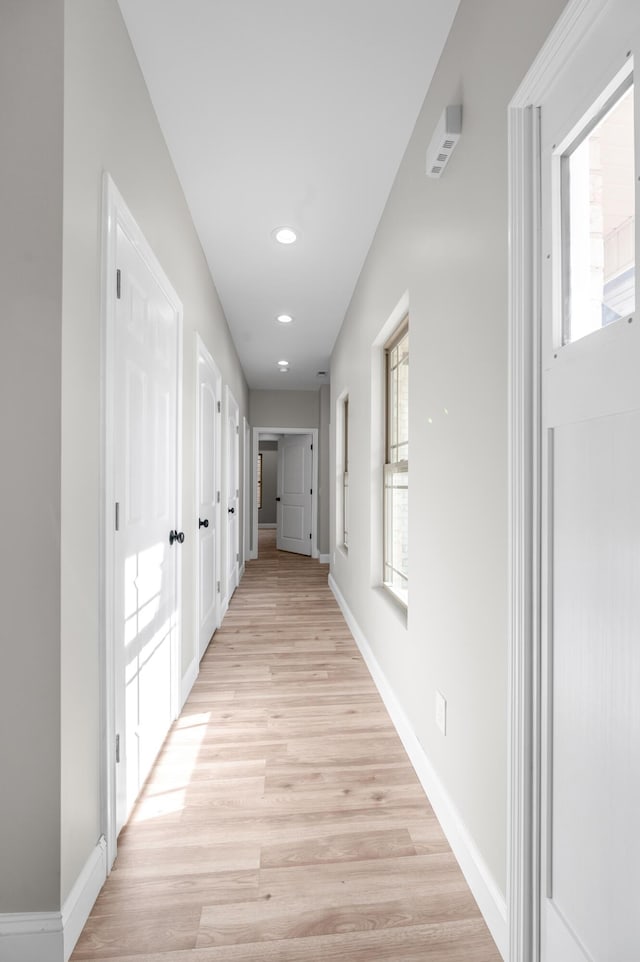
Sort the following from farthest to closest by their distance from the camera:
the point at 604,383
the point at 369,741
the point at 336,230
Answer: the point at 336,230, the point at 369,741, the point at 604,383

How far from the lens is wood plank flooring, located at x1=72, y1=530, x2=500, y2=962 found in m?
1.17

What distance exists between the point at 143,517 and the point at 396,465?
4.72 ft

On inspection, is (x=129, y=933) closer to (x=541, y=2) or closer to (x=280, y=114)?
(x=541, y=2)

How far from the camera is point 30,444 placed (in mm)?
1067

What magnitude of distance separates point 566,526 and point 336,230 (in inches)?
97.0

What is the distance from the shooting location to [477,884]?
128 cm

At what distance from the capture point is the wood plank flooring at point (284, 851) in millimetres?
1166

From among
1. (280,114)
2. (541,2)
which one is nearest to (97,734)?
(541,2)

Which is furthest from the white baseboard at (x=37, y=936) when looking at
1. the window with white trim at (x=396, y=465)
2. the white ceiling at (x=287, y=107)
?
the white ceiling at (x=287, y=107)

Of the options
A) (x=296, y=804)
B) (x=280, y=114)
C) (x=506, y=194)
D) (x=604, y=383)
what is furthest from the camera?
(x=280, y=114)

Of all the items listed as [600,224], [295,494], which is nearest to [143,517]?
[600,224]

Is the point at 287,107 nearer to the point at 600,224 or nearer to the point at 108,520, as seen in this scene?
the point at 600,224

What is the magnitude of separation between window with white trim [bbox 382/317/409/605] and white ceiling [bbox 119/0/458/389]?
0.76 meters

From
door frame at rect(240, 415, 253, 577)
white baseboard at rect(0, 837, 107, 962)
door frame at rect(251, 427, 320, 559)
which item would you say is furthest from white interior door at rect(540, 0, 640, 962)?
door frame at rect(251, 427, 320, 559)
